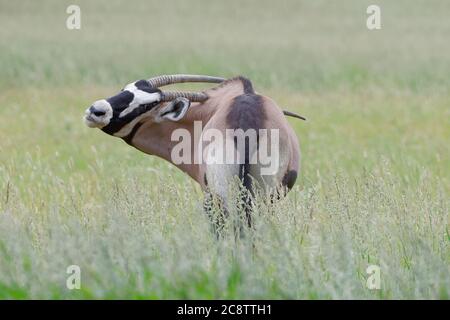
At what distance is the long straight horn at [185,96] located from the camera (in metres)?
9.53

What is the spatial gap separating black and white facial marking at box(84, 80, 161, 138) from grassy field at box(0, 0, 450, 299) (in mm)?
552

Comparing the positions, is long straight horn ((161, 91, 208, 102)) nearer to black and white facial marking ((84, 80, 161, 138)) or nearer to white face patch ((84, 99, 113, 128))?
black and white facial marking ((84, 80, 161, 138))

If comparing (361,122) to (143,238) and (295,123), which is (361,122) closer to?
(295,123)

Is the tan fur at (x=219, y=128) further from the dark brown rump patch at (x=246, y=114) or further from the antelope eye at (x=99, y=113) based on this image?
the antelope eye at (x=99, y=113)

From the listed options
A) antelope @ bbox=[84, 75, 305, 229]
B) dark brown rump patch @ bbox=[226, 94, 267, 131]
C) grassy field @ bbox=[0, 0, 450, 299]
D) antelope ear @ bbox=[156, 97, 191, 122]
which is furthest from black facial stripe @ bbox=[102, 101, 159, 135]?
dark brown rump patch @ bbox=[226, 94, 267, 131]

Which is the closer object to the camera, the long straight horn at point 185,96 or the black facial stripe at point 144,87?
the black facial stripe at point 144,87

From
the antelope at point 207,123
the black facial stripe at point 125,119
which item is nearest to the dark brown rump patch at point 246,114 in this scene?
the antelope at point 207,123

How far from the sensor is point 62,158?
1620 centimetres

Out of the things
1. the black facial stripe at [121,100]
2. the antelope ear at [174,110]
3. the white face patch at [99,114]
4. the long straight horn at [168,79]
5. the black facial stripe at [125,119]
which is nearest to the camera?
the white face patch at [99,114]

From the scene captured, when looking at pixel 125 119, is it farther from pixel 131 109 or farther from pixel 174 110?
pixel 174 110

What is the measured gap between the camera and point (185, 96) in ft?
31.6

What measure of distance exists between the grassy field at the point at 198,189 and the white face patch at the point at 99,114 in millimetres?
560

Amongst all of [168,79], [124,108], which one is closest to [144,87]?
[124,108]

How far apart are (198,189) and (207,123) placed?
2.71m
